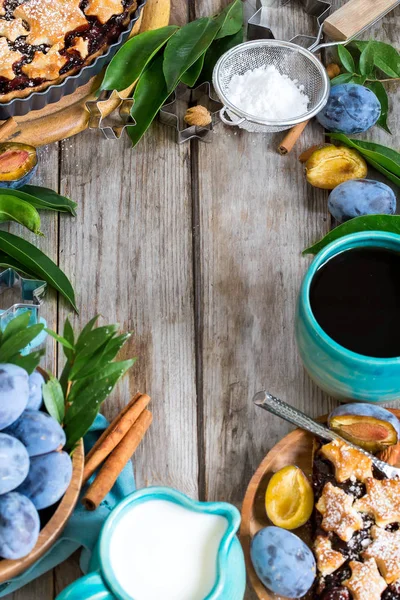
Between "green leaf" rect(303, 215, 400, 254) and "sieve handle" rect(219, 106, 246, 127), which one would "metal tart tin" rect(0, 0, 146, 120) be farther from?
"green leaf" rect(303, 215, 400, 254)

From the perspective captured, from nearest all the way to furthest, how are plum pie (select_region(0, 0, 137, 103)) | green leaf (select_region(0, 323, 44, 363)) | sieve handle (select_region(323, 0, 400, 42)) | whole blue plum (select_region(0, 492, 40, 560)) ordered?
1. whole blue plum (select_region(0, 492, 40, 560))
2. green leaf (select_region(0, 323, 44, 363))
3. plum pie (select_region(0, 0, 137, 103))
4. sieve handle (select_region(323, 0, 400, 42))

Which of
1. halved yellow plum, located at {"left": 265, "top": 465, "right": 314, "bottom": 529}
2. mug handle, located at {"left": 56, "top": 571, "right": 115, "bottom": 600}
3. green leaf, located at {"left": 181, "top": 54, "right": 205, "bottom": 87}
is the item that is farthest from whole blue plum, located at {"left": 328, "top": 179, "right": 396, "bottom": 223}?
mug handle, located at {"left": 56, "top": 571, "right": 115, "bottom": 600}

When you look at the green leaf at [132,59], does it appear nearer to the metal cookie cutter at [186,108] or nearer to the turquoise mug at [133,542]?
the metal cookie cutter at [186,108]

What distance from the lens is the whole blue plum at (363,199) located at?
121 centimetres

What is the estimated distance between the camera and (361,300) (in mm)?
1075

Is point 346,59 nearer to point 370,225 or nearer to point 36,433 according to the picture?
point 370,225

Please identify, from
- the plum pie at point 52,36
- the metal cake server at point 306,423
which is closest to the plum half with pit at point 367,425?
the metal cake server at point 306,423

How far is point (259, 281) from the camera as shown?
1.24m

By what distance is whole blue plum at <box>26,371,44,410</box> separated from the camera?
90cm

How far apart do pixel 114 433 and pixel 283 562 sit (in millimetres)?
254

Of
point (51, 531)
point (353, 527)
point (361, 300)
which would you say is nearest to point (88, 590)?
point (51, 531)

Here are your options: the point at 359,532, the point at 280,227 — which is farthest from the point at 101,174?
the point at 359,532

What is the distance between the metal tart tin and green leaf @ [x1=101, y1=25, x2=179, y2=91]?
0.01 meters

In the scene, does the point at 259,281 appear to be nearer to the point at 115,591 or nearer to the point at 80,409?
the point at 80,409
